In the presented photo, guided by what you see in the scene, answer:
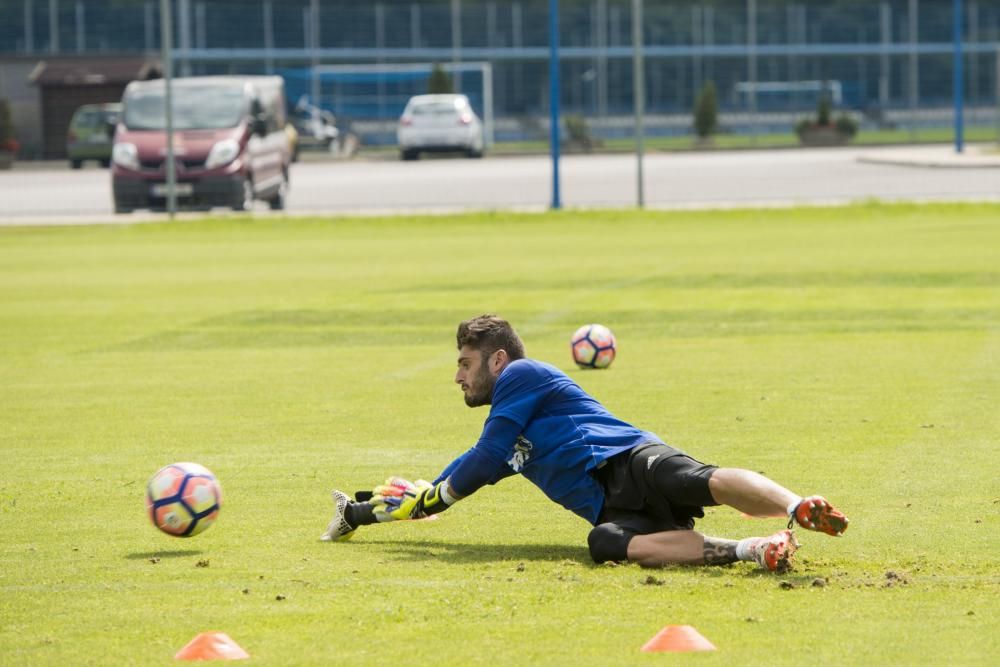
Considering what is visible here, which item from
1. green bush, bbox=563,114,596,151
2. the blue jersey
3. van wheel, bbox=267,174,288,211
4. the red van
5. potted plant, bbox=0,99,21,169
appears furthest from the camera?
green bush, bbox=563,114,596,151

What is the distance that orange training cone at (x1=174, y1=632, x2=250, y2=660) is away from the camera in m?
5.74

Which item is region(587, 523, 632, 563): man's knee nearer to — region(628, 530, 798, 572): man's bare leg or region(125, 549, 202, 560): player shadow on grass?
region(628, 530, 798, 572): man's bare leg

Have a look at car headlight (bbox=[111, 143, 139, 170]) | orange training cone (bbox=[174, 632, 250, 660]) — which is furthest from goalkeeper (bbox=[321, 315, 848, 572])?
car headlight (bbox=[111, 143, 139, 170])

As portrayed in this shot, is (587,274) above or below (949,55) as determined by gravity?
below

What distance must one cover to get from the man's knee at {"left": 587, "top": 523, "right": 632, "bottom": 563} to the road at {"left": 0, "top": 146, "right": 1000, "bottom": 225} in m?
27.2

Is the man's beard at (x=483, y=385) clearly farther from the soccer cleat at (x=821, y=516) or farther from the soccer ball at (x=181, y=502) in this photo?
the soccer cleat at (x=821, y=516)

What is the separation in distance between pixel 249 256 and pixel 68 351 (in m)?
10.7

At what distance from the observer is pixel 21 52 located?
63469 mm

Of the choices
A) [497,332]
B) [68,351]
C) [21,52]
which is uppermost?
[21,52]

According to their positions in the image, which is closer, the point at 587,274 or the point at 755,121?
the point at 587,274

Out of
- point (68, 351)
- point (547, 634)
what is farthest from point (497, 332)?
point (68, 351)

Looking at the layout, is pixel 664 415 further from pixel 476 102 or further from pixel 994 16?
pixel 994 16

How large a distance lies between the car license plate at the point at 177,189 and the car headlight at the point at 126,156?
0.57 meters

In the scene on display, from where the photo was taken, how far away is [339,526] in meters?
7.80
